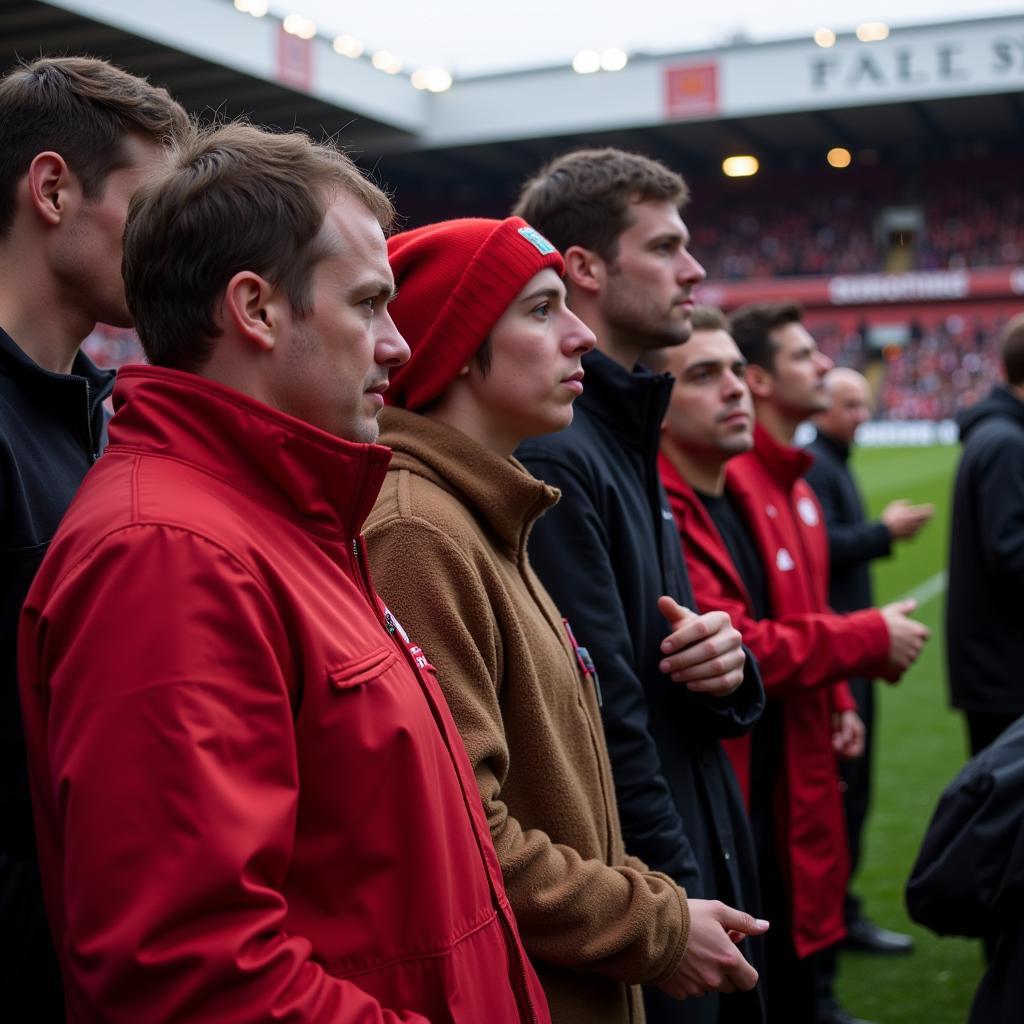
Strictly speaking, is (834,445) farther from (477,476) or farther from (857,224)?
(857,224)

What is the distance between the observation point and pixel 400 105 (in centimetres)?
3441

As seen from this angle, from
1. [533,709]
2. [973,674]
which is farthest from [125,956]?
[973,674]

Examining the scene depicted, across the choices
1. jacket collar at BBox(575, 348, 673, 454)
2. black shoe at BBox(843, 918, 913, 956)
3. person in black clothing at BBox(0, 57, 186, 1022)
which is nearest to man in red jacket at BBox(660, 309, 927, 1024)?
jacket collar at BBox(575, 348, 673, 454)

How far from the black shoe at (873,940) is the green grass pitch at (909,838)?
1.7 inches

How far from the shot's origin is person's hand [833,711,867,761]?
162 inches

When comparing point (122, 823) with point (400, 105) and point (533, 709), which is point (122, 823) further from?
point (400, 105)

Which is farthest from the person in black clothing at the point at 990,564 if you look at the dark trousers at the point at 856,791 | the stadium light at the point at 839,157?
the stadium light at the point at 839,157

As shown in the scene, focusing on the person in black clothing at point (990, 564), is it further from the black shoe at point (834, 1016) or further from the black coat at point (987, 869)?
the black coat at point (987, 869)

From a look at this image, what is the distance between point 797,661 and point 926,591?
35.3 feet

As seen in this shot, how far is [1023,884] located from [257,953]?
58.7 inches

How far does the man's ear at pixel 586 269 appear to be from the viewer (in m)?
2.95

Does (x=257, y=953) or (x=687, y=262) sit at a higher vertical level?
(x=687, y=262)

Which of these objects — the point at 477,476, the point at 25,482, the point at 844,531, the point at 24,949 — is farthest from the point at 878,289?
the point at 24,949

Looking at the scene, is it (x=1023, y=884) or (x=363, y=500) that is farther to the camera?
(x=1023, y=884)
